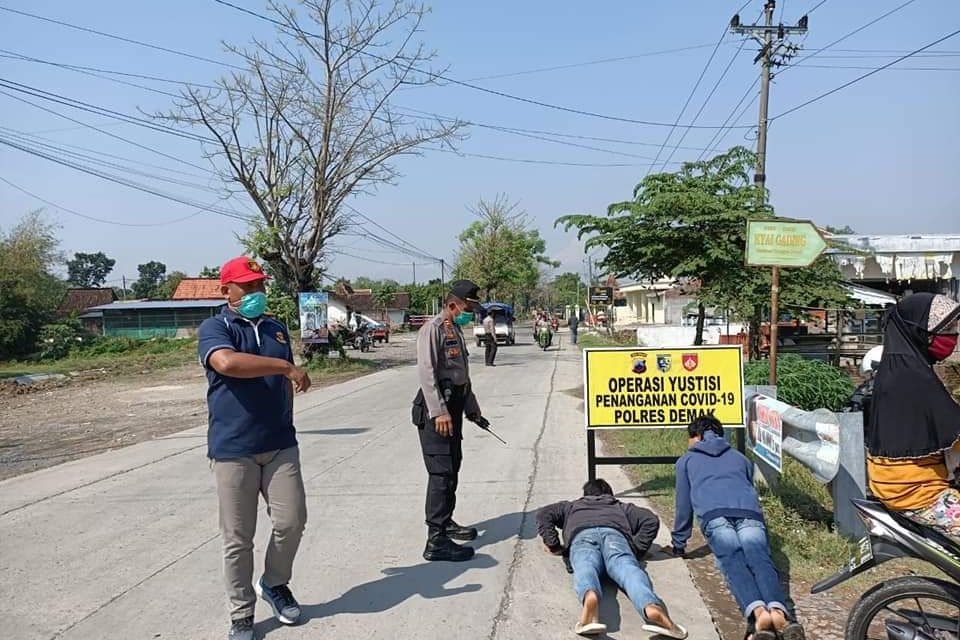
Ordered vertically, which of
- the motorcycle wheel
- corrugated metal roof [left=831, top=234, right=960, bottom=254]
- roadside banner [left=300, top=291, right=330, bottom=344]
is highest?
corrugated metal roof [left=831, top=234, right=960, bottom=254]

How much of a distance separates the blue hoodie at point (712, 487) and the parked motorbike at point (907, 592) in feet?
3.42

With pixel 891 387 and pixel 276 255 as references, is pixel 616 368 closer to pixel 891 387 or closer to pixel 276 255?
pixel 891 387

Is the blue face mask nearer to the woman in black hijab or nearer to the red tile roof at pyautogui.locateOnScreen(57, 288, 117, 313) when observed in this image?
the woman in black hijab

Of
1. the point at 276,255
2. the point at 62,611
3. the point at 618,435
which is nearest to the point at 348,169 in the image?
the point at 276,255

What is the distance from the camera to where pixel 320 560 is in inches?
211

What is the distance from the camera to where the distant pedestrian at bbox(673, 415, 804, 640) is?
12.8ft

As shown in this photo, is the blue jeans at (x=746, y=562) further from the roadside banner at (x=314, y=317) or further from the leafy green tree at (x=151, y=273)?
the leafy green tree at (x=151, y=273)

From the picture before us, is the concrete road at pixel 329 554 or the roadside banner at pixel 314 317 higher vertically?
the roadside banner at pixel 314 317

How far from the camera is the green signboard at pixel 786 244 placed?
7301 mm

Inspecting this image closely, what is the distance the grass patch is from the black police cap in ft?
82.2

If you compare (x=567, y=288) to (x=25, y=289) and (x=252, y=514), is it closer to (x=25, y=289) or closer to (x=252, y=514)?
(x=25, y=289)

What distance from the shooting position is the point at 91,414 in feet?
51.2

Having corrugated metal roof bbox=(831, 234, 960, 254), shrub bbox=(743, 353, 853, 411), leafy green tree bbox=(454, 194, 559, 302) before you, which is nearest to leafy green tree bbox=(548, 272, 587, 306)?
leafy green tree bbox=(454, 194, 559, 302)

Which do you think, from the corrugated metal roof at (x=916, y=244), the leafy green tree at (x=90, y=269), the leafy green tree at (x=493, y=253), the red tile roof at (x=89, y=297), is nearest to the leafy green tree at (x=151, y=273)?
the leafy green tree at (x=90, y=269)
